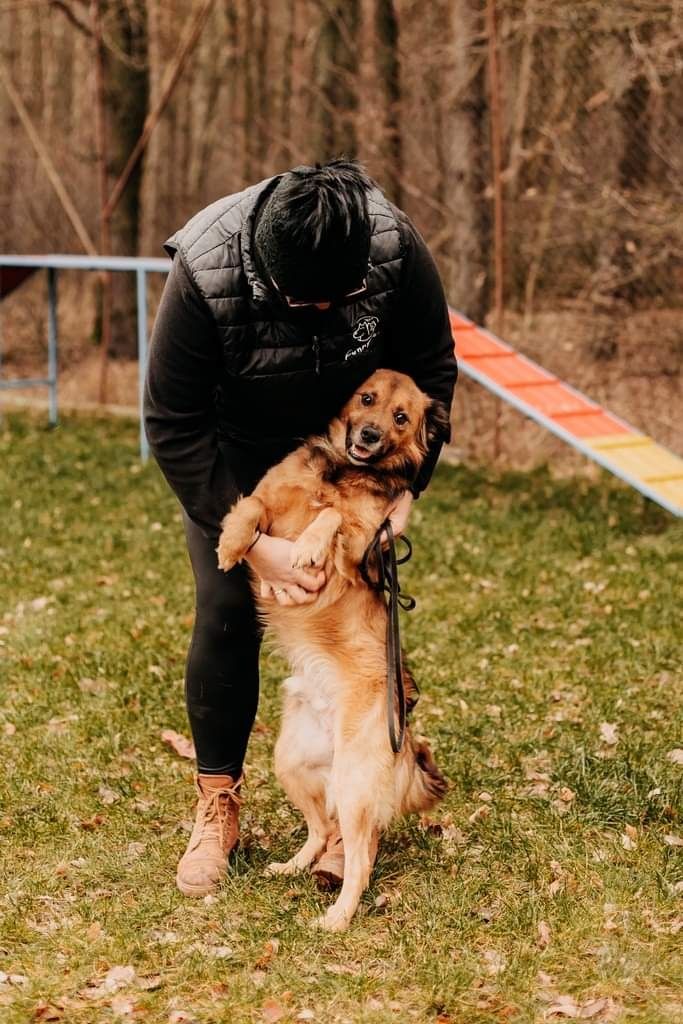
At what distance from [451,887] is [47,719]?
1.97 m

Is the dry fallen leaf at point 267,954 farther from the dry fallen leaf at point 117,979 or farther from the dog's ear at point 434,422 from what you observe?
the dog's ear at point 434,422

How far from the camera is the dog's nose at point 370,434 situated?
3.39m

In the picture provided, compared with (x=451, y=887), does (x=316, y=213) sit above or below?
above

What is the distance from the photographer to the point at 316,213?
8.98 ft

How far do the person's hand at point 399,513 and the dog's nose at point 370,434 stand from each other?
23 cm

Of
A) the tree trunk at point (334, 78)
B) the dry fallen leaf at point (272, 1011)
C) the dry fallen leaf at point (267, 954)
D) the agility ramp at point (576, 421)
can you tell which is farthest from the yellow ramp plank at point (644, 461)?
the tree trunk at point (334, 78)

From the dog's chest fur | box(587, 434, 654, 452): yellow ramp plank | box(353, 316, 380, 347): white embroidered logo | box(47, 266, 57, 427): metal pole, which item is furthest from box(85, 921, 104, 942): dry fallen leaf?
box(47, 266, 57, 427): metal pole

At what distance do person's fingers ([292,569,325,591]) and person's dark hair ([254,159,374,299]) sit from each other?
794 mm

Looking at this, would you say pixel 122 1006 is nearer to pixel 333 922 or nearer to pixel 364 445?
pixel 333 922

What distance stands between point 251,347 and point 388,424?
0.44 m

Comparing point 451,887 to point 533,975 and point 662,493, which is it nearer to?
point 533,975

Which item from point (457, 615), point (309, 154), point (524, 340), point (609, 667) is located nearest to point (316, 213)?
point (609, 667)

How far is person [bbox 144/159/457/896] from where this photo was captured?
283 cm

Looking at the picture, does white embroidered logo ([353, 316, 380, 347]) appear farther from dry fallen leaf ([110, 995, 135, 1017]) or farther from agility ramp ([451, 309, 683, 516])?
agility ramp ([451, 309, 683, 516])
